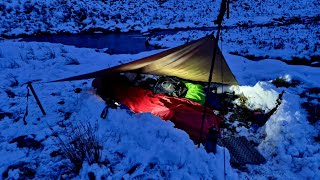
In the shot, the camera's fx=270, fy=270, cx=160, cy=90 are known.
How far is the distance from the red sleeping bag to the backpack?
23 centimetres

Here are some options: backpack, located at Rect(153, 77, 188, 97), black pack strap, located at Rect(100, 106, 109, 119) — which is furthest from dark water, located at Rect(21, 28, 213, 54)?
black pack strap, located at Rect(100, 106, 109, 119)

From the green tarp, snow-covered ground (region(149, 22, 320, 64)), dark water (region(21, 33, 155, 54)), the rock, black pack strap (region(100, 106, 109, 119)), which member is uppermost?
snow-covered ground (region(149, 22, 320, 64))

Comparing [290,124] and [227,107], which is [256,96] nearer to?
[227,107]

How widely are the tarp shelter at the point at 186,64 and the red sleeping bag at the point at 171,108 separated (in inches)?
24.4

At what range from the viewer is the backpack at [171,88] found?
632 centimetres

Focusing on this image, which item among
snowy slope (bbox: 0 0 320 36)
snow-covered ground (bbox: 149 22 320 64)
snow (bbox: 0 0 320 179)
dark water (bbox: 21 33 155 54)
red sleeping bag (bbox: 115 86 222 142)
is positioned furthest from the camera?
snowy slope (bbox: 0 0 320 36)

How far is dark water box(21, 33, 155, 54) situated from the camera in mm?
12866

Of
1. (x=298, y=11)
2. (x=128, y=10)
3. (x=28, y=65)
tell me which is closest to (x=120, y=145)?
(x=28, y=65)

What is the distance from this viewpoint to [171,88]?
638cm

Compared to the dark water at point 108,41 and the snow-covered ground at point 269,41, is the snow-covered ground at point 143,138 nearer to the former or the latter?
the snow-covered ground at point 269,41

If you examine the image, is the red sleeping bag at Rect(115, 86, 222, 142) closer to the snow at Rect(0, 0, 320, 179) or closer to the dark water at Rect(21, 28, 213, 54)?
the snow at Rect(0, 0, 320, 179)

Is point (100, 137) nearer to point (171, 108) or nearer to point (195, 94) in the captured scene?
point (171, 108)

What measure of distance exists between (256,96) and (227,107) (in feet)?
2.40

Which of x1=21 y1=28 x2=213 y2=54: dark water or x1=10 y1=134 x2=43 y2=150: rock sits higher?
x1=21 y1=28 x2=213 y2=54: dark water
